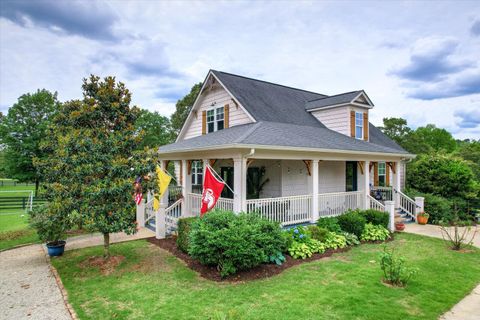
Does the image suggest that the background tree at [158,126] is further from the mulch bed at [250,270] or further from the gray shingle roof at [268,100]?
the mulch bed at [250,270]

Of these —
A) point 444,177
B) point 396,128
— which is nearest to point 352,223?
point 444,177

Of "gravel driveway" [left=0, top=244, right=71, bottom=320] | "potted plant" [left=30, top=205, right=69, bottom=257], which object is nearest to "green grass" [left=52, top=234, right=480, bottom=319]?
"gravel driveway" [left=0, top=244, right=71, bottom=320]

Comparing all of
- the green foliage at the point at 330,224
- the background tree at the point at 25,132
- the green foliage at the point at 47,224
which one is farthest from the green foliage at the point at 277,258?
the background tree at the point at 25,132

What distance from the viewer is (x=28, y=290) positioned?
6.11 meters

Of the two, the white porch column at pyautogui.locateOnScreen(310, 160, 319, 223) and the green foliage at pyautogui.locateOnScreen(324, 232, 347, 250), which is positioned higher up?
the white porch column at pyautogui.locateOnScreen(310, 160, 319, 223)

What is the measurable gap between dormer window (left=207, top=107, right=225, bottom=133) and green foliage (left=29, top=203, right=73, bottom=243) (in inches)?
319

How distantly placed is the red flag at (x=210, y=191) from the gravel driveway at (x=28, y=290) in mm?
3992

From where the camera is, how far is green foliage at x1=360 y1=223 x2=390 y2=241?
9789 millimetres

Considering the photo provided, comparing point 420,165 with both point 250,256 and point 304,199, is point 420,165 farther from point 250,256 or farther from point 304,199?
point 250,256

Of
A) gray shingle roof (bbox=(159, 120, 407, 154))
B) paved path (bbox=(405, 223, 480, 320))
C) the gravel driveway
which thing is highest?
gray shingle roof (bbox=(159, 120, 407, 154))

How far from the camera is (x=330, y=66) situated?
18422mm

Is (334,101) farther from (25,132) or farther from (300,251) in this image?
(25,132)

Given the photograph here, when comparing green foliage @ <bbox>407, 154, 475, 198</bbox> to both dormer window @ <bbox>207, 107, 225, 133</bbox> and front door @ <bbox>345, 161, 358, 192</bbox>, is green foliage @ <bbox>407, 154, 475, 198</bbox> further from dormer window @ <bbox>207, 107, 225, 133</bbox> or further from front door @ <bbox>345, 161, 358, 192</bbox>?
dormer window @ <bbox>207, 107, 225, 133</bbox>

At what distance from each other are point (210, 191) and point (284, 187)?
194 inches
